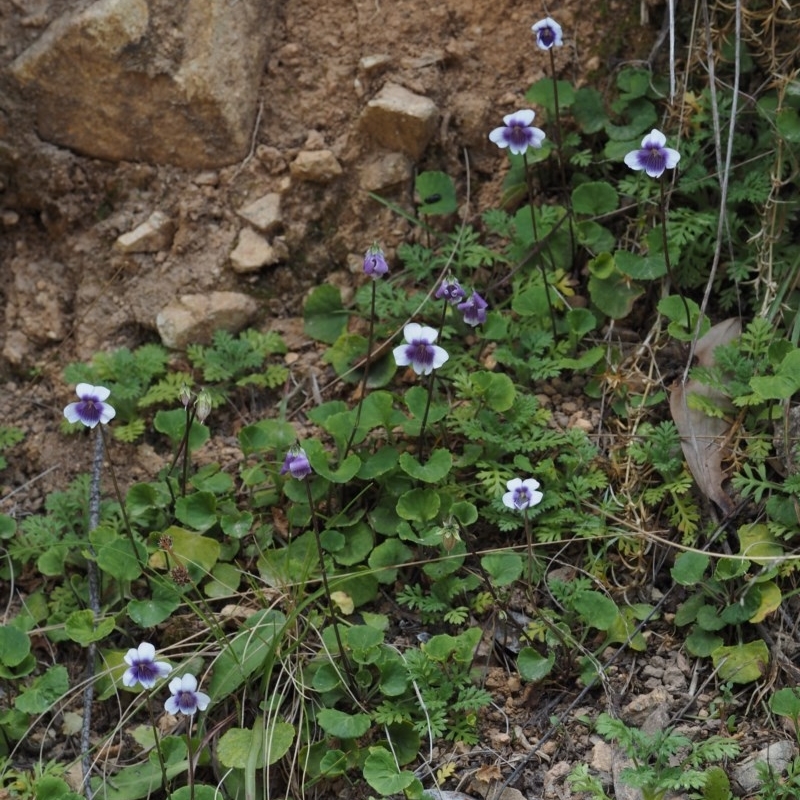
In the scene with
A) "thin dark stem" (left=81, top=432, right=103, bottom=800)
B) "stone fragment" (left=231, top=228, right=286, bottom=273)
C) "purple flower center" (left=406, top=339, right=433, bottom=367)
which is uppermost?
"purple flower center" (left=406, top=339, right=433, bottom=367)

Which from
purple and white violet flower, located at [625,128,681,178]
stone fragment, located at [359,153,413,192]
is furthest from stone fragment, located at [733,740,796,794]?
stone fragment, located at [359,153,413,192]

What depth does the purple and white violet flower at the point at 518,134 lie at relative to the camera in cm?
335

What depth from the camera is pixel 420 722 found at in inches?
114

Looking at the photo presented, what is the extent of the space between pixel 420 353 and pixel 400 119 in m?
1.09

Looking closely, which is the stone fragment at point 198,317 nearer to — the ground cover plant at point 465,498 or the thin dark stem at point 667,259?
the ground cover plant at point 465,498

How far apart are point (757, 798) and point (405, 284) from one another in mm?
2018

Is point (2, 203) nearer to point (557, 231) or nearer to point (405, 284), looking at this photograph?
point (405, 284)

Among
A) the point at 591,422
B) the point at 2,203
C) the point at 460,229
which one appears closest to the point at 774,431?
the point at 591,422

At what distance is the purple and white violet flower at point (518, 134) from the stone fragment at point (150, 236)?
4.24 feet

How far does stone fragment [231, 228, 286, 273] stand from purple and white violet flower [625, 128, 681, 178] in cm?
132

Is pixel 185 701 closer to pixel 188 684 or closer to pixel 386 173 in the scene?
pixel 188 684

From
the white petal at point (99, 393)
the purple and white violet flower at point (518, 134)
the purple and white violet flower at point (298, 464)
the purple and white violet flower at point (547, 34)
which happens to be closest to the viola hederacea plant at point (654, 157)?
the purple and white violet flower at point (518, 134)

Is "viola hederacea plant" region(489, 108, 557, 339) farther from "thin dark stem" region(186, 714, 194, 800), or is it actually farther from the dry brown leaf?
"thin dark stem" region(186, 714, 194, 800)

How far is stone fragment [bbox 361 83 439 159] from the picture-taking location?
3.87 m
